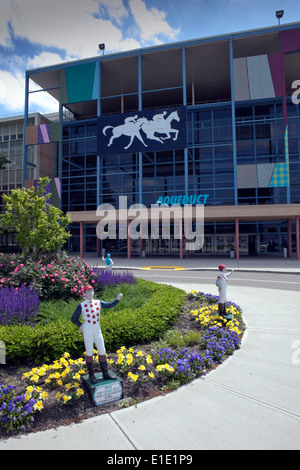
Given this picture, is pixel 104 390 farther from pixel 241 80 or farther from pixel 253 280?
pixel 241 80

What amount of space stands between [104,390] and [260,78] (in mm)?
33391

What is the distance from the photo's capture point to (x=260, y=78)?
2973cm

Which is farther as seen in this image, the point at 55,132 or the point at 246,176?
the point at 55,132

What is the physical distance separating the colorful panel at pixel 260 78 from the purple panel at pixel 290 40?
1.82 metres

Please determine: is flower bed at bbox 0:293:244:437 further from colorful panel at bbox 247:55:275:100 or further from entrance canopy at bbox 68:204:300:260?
colorful panel at bbox 247:55:275:100

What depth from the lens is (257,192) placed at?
3164 cm

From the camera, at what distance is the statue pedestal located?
12.8 feet

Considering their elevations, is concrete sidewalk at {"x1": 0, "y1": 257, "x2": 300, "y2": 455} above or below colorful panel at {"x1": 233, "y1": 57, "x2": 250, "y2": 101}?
below

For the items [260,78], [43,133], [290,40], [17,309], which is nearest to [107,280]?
[17,309]

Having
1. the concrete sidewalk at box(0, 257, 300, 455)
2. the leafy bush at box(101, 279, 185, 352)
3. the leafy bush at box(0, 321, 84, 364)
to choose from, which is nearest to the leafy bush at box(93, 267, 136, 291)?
the leafy bush at box(101, 279, 185, 352)

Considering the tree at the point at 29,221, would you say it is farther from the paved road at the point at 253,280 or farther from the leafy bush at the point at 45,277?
the paved road at the point at 253,280

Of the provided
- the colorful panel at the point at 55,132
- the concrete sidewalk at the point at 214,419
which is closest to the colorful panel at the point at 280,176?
the colorful panel at the point at 55,132

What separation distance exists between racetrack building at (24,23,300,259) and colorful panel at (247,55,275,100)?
0.31ft

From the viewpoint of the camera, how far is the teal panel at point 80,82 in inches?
1308
